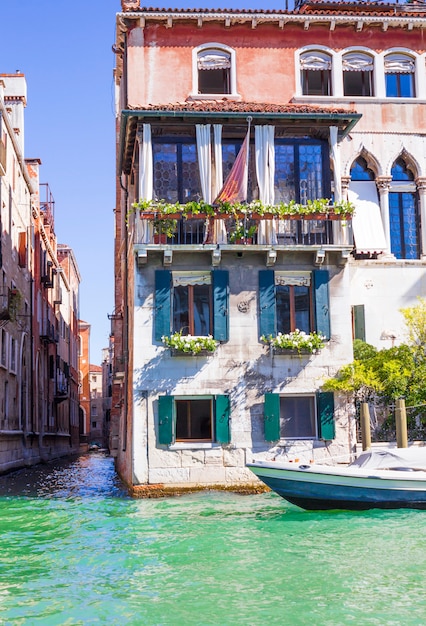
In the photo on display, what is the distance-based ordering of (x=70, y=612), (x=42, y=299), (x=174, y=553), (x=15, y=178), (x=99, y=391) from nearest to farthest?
(x=70, y=612)
(x=174, y=553)
(x=15, y=178)
(x=42, y=299)
(x=99, y=391)

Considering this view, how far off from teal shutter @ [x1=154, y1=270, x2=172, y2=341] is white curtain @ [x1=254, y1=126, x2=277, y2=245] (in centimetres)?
240

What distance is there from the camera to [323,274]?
2016 centimetres

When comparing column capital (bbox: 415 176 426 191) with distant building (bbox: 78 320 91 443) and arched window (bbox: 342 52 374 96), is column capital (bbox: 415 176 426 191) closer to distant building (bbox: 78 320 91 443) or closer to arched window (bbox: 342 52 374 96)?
arched window (bbox: 342 52 374 96)

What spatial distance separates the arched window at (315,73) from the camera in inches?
992

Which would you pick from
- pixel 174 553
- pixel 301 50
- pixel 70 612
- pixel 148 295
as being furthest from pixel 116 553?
pixel 301 50

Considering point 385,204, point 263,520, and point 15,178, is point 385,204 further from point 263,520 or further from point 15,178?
point 15,178

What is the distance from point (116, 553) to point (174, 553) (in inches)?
35.4

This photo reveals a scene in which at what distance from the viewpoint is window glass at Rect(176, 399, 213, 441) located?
1952cm

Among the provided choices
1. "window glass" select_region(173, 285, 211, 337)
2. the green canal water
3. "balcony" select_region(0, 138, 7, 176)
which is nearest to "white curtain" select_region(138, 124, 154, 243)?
"window glass" select_region(173, 285, 211, 337)

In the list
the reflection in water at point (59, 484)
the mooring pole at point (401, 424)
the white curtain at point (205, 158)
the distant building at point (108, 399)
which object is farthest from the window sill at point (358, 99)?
the distant building at point (108, 399)

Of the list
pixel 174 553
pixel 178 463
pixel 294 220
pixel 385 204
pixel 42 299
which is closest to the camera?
pixel 174 553

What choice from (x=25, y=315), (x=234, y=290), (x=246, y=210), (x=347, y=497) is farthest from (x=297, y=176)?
(x=25, y=315)

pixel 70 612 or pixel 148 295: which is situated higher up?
pixel 148 295

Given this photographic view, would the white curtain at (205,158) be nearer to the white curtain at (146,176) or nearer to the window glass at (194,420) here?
the white curtain at (146,176)
